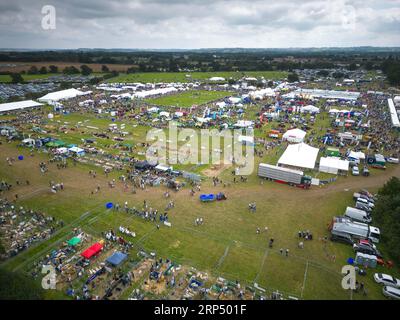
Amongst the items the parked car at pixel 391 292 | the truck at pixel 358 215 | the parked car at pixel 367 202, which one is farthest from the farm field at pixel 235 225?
the truck at pixel 358 215

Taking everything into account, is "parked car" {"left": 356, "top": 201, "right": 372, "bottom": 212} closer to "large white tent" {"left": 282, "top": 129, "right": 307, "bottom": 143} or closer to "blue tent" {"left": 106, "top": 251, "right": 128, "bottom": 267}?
"large white tent" {"left": 282, "top": 129, "right": 307, "bottom": 143}

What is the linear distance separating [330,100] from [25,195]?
73878 mm

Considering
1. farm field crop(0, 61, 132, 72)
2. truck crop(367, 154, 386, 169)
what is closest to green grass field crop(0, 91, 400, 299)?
truck crop(367, 154, 386, 169)

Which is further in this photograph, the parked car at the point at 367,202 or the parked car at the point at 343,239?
the parked car at the point at 367,202

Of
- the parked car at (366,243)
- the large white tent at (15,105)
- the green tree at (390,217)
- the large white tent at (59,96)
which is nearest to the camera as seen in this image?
the green tree at (390,217)

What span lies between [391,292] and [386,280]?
105cm

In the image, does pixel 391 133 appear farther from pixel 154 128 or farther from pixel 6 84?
pixel 6 84

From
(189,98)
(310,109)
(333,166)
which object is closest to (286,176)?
(333,166)

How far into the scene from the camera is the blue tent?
19938 millimetres

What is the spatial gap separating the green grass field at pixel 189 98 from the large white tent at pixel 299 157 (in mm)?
38575

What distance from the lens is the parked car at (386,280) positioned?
60.9 ft

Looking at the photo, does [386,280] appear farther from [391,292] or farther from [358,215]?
[358,215]

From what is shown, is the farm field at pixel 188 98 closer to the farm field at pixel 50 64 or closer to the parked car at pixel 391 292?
the parked car at pixel 391 292

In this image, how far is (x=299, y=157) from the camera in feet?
119
